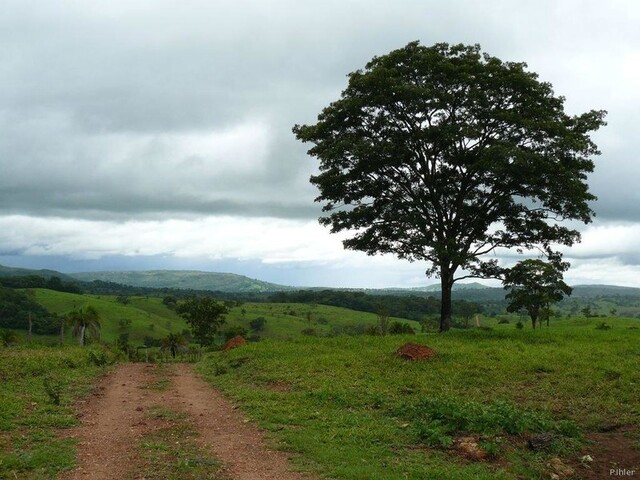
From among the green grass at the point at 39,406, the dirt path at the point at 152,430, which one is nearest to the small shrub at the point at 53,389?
the green grass at the point at 39,406

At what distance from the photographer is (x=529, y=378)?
55.9 feet

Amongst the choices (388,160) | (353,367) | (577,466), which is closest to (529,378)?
(353,367)

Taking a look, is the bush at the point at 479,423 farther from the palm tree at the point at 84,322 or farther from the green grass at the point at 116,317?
the green grass at the point at 116,317

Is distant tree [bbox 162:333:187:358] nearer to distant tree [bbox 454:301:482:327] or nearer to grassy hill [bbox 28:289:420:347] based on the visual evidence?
distant tree [bbox 454:301:482:327]

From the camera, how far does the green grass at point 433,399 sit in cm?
983

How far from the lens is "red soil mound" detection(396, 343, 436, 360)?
2012 cm

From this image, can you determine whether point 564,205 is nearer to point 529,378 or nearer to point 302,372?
point 529,378

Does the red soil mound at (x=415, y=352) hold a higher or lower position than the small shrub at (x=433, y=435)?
higher

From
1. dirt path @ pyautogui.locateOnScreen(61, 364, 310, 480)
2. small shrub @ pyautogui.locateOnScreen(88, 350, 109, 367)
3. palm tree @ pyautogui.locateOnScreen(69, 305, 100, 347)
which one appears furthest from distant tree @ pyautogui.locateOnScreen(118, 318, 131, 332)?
dirt path @ pyautogui.locateOnScreen(61, 364, 310, 480)

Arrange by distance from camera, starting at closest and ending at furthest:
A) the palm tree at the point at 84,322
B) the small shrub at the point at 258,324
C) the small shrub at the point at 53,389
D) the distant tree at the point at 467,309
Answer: the small shrub at the point at 53,389, the palm tree at the point at 84,322, the distant tree at the point at 467,309, the small shrub at the point at 258,324

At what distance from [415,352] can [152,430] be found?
463 inches

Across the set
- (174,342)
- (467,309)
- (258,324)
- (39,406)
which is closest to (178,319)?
(258,324)

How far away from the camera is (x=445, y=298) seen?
95.1 feet

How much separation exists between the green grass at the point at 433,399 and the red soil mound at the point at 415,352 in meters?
0.45
